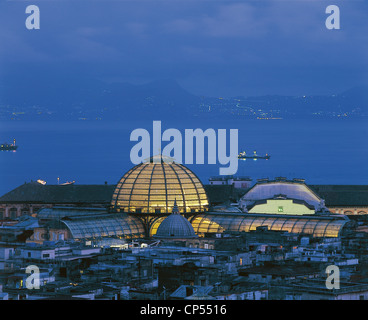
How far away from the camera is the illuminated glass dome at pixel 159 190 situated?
6106cm

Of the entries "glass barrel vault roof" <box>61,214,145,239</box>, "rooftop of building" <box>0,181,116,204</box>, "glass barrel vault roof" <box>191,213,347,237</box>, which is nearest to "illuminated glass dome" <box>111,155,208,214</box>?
"glass barrel vault roof" <box>191,213,347,237</box>

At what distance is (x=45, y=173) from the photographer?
568 feet

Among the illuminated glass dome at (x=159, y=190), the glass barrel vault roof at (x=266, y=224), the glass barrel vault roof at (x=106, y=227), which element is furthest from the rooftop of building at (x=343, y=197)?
the glass barrel vault roof at (x=106, y=227)

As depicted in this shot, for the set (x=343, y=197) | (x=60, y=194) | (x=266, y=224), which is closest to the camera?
(x=266, y=224)

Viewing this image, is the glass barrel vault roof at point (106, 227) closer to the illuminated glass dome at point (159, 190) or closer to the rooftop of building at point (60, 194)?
the illuminated glass dome at point (159, 190)

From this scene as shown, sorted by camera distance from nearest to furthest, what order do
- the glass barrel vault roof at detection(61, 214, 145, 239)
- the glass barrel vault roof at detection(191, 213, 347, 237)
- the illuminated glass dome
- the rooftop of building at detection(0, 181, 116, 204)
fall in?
the glass barrel vault roof at detection(61, 214, 145, 239), the glass barrel vault roof at detection(191, 213, 347, 237), the illuminated glass dome, the rooftop of building at detection(0, 181, 116, 204)

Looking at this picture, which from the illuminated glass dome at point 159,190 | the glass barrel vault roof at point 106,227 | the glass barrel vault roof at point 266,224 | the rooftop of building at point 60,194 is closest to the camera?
the glass barrel vault roof at point 106,227

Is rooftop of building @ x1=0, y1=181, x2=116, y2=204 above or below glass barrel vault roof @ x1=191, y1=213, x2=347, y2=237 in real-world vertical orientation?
above

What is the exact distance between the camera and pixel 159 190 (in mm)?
61156

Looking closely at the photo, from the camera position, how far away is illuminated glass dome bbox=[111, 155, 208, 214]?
200ft

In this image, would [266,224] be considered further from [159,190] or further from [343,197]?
[343,197]

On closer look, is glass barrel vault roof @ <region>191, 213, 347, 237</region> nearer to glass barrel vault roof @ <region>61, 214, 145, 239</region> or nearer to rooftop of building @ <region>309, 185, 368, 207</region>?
glass barrel vault roof @ <region>61, 214, 145, 239</region>

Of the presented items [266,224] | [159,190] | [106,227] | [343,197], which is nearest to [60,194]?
[343,197]
